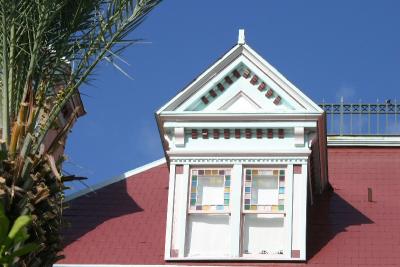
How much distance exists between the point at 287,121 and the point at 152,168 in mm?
3919

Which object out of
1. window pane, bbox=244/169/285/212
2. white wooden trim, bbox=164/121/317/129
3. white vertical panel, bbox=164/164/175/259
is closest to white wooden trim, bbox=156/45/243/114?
white wooden trim, bbox=164/121/317/129

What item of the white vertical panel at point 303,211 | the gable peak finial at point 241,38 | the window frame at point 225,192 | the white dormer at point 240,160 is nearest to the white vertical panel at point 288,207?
the white dormer at point 240,160

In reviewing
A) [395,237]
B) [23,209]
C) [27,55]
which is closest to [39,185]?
[23,209]

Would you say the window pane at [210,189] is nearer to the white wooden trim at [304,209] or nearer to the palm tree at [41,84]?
the white wooden trim at [304,209]

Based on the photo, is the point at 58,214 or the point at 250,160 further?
the point at 250,160

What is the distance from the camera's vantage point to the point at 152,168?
23.1 m

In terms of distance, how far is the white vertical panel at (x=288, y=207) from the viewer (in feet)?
63.5

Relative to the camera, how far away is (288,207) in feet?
64.5

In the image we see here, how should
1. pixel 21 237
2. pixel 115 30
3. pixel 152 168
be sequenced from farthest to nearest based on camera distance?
1. pixel 152 168
2. pixel 115 30
3. pixel 21 237

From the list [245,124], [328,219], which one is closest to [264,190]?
[245,124]

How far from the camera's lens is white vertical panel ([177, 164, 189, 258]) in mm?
19594

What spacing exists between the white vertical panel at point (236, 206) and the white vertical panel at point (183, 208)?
0.77 meters

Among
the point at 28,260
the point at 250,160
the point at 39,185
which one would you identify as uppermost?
the point at 250,160

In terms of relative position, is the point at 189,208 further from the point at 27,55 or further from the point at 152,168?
the point at 27,55
